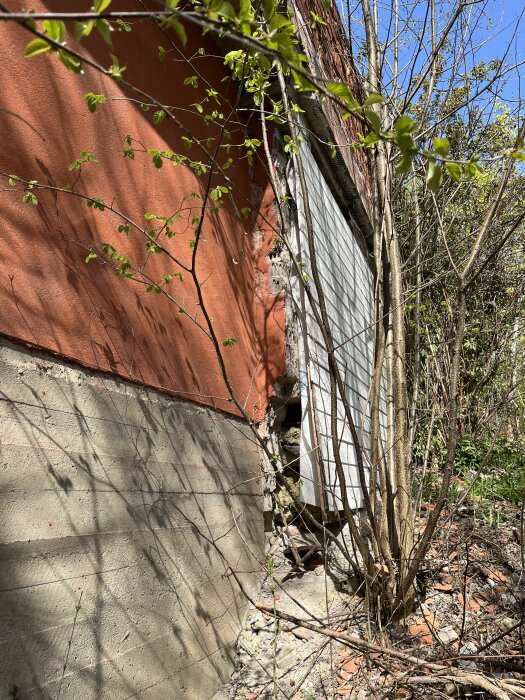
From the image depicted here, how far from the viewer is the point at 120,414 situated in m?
2.52

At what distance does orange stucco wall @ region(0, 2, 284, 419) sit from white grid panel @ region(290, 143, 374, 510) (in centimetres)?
26

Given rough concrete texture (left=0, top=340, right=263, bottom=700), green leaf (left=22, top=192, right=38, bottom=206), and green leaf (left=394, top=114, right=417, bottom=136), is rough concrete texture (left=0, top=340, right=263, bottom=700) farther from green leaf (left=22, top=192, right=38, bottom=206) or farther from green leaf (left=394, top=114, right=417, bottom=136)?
green leaf (left=394, top=114, right=417, bottom=136)

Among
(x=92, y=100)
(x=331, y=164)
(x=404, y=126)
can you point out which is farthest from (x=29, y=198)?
(x=331, y=164)

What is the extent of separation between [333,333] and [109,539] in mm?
2779

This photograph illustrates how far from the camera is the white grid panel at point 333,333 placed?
3.93 m

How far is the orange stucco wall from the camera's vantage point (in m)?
2.15

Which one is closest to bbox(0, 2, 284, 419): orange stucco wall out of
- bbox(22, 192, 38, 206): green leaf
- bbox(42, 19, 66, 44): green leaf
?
bbox(22, 192, 38, 206): green leaf

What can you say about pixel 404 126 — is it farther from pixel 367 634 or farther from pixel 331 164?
pixel 331 164

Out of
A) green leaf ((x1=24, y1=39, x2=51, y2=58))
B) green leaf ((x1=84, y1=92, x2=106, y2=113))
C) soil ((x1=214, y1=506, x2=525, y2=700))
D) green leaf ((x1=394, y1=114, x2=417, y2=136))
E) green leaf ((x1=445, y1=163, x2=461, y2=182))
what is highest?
green leaf ((x1=84, y1=92, x2=106, y2=113))

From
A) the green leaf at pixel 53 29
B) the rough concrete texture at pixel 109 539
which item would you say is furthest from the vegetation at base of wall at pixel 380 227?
the rough concrete texture at pixel 109 539

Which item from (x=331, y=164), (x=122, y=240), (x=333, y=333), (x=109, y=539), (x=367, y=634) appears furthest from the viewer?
(x=331, y=164)

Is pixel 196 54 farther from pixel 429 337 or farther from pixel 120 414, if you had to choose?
pixel 429 337

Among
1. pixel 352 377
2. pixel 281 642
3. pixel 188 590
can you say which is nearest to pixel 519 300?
pixel 352 377

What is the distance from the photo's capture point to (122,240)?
2.74m
